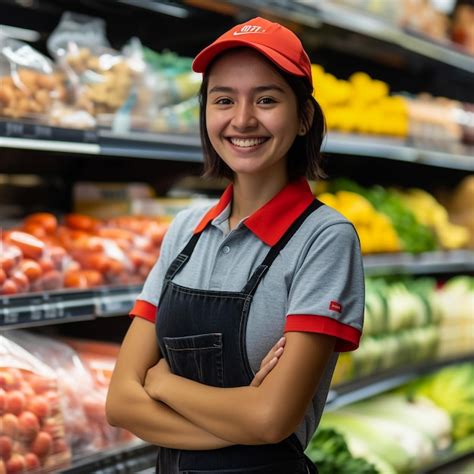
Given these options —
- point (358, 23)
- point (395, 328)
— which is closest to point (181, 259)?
point (358, 23)

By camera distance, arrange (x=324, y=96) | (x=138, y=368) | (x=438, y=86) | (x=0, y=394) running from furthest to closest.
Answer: (x=438, y=86)
(x=324, y=96)
(x=0, y=394)
(x=138, y=368)

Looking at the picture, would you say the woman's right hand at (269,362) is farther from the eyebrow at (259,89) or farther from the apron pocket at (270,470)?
the eyebrow at (259,89)

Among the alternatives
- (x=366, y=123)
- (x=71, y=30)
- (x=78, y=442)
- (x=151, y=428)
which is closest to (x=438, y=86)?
(x=366, y=123)

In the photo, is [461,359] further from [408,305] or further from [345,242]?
[345,242]

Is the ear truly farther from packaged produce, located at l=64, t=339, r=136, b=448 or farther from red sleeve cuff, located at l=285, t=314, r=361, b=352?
packaged produce, located at l=64, t=339, r=136, b=448

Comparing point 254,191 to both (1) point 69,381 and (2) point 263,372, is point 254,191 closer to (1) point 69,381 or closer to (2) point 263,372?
(2) point 263,372

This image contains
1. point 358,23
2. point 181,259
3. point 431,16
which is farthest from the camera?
point 431,16

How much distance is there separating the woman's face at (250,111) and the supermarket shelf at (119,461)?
102 centimetres

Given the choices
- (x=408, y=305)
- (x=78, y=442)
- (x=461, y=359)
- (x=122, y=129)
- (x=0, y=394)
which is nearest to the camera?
(x=0, y=394)

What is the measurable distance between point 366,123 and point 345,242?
2.24 meters

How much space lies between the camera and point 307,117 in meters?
1.70

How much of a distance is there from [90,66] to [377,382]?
6.30 feet

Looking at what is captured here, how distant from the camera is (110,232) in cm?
271

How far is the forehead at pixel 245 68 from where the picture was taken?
5.27 feet
